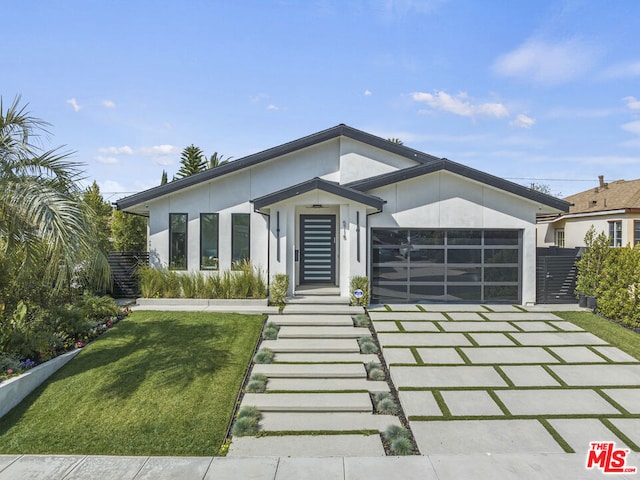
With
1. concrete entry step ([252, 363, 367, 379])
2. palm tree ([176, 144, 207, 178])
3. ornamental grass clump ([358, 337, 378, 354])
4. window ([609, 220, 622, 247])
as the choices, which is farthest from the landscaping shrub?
palm tree ([176, 144, 207, 178])

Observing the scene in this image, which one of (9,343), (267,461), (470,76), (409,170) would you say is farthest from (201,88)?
(267,461)

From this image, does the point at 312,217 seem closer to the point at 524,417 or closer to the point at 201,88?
the point at 201,88

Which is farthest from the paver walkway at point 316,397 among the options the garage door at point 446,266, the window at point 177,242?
the window at point 177,242

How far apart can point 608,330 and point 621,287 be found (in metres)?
1.41

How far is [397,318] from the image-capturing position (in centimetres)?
916

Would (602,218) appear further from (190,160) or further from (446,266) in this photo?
(190,160)

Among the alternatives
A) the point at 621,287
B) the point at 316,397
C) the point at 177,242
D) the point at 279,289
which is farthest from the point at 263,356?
the point at 621,287

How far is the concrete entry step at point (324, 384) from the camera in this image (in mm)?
5738

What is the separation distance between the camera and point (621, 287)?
29.9ft

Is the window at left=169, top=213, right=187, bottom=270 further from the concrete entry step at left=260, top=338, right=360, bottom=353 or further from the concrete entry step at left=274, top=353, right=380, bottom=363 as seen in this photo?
the concrete entry step at left=274, top=353, right=380, bottom=363

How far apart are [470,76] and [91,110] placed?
49.4 ft

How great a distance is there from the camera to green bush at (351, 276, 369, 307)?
9.90 m

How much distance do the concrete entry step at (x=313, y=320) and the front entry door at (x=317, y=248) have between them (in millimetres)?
3077

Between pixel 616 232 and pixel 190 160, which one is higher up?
pixel 190 160
